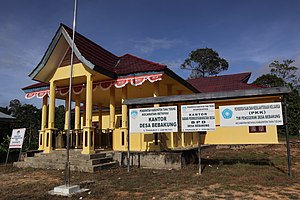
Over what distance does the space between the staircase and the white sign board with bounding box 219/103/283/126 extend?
4.63 m

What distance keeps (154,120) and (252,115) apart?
3.32 metres

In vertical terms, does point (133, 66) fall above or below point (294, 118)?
above

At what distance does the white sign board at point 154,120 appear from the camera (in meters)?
8.76

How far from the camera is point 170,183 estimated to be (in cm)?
687

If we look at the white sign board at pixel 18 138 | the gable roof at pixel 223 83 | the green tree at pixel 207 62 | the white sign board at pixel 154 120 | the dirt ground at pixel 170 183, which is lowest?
the dirt ground at pixel 170 183

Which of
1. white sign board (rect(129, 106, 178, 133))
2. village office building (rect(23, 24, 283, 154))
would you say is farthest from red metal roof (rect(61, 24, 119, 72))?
white sign board (rect(129, 106, 178, 133))

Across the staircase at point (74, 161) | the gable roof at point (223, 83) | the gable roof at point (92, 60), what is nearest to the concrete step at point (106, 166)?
the staircase at point (74, 161)

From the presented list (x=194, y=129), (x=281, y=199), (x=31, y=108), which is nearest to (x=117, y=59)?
(x=194, y=129)

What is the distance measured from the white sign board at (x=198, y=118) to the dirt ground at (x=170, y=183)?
1.48m

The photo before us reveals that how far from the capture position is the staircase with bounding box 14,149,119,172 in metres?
8.97

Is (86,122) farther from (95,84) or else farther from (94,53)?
(94,53)

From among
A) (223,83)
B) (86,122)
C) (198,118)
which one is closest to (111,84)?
(86,122)

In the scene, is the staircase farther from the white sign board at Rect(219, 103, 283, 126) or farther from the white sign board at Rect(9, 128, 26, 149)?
the white sign board at Rect(219, 103, 283, 126)

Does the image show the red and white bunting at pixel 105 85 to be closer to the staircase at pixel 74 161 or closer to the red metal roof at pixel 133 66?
the red metal roof at pixel 133 66
